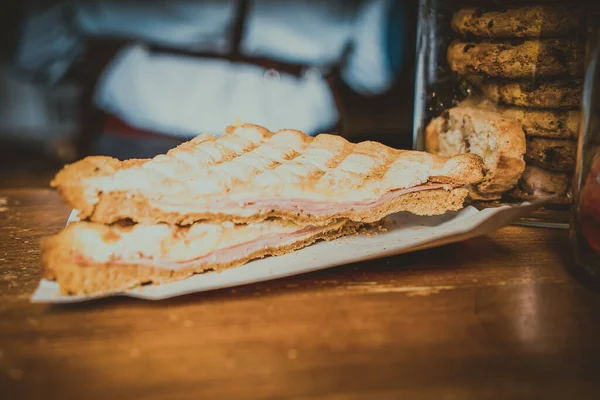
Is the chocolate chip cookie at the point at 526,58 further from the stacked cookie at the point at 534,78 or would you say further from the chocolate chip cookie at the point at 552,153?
the chocolate chip cookie at the point at 552,153

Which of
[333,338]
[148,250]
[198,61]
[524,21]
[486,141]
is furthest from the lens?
[198,61]

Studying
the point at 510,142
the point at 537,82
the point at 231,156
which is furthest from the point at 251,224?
the point at 537,82

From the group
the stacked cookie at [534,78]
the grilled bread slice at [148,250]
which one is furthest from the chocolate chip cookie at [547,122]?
the grilled bread slice at [148,250]

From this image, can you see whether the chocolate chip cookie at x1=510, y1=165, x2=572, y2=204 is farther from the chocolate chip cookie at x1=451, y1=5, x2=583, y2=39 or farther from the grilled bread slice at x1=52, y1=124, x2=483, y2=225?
the chocolate chip cookie at x1=451, y1=5, x2=583, y2=39

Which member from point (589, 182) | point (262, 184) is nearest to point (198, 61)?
point (262, 184)

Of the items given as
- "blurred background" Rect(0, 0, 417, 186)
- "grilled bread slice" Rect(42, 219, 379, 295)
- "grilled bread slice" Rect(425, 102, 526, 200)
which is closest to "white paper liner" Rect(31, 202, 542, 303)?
"grilled bread slice" Rect(42, 219, 379, 295)

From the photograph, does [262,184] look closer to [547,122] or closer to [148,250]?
[148,250]
